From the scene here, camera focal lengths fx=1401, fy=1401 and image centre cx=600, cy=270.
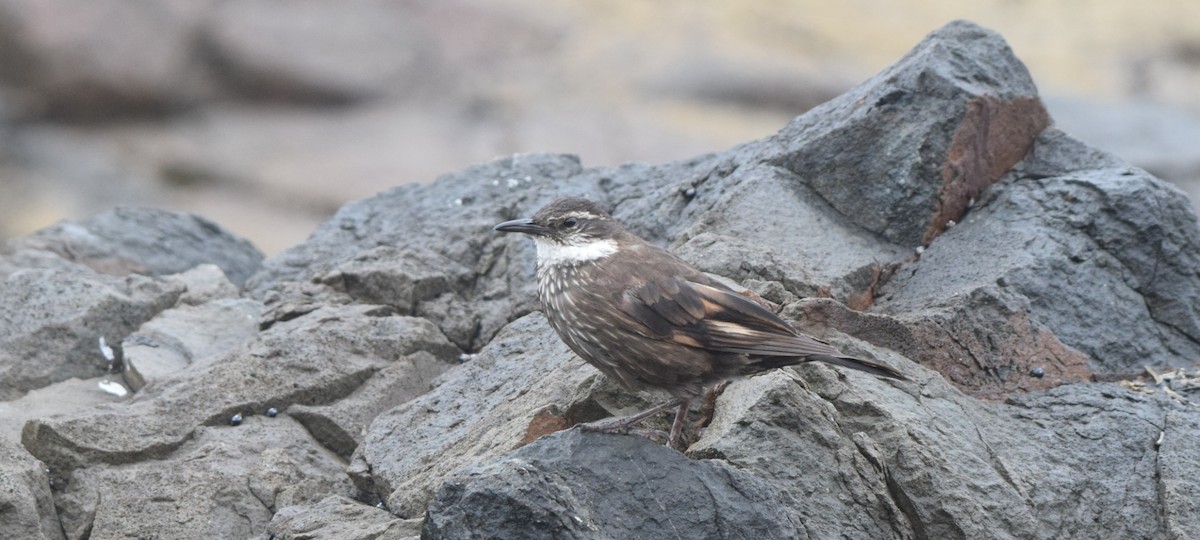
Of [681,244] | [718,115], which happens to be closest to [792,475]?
[681,244]

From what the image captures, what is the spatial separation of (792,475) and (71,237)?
580 centimetres

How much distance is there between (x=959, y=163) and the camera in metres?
7.39

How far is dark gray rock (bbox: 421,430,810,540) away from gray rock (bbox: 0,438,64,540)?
6.85 feet

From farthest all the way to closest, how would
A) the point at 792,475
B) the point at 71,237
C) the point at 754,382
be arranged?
1. the point at 71,237
2. the point at 754,382
3. the point at 792,475

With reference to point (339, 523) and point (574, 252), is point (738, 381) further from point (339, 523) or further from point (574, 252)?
point (339, 523)

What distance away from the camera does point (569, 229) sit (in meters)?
6.41

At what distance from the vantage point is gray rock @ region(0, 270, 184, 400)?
7531mm

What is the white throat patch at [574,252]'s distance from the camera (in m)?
6.19

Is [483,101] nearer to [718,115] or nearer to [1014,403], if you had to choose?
[718,115]

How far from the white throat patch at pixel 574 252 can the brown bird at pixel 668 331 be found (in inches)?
3.5

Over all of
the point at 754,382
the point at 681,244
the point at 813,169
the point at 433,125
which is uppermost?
the point at 433,125

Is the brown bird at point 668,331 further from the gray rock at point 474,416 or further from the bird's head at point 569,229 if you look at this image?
the gray rock at point 474,416

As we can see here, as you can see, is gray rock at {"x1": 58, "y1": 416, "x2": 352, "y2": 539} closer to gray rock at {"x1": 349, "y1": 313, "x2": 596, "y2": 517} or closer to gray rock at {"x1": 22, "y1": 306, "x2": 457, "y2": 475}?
gray rock at {"x1": 22, "y1": 306, "x2": 457, "y2": 475}

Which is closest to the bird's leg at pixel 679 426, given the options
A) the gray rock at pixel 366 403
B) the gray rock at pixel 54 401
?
the gray rock at pixel 366 403
